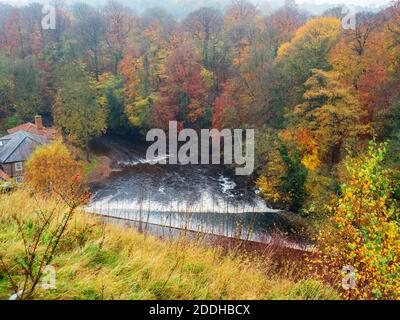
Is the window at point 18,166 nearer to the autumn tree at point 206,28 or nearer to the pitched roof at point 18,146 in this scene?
the pitched roof at point 18,146

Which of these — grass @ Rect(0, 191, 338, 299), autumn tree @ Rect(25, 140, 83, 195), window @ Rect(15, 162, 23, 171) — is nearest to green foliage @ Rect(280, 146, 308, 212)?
autumn tree @ Rect(25, 140, 83, 195)

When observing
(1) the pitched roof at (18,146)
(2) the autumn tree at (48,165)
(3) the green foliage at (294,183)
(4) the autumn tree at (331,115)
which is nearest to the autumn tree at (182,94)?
(1) the pitched roof at (18,146)

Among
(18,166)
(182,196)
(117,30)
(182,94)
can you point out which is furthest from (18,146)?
(117,30)

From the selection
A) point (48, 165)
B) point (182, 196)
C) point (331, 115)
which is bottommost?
point (182, 196)

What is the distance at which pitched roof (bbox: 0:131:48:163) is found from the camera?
25.2 metres

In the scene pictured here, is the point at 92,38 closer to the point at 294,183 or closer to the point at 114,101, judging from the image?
the point at 114,101

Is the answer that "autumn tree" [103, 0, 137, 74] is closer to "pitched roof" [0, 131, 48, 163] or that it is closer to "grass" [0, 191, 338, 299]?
"pitched roof" [0, 131, 48, 163]

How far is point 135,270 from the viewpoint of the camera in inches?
165

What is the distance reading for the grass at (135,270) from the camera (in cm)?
363

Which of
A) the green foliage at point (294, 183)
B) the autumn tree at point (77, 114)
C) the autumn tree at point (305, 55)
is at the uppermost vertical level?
the autumn tree at point (305, 55)

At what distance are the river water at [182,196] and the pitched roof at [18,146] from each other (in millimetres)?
5381

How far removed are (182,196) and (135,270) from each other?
18.8 meters

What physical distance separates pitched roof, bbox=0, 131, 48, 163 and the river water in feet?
17.7

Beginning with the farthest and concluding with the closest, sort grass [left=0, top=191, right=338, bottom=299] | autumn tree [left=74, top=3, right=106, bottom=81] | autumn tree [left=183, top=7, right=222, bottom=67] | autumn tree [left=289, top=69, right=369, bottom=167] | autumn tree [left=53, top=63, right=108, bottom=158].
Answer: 1. autumn tree [left=74, top=3, right=106, bottom=81]
2. autumn tree [left=183, top=7, right=222, bottom=67]
3. autumn tree [left=53, top=63, right=108, bottom=158]
4. autumn tree [left=289, top=69, right=369, bottom=167]
5. grass [left=0, top=191, right=338, bottom=299]
